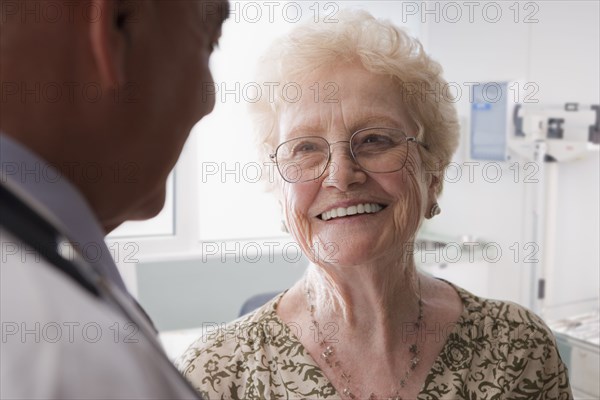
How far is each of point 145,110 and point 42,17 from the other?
0.08 m

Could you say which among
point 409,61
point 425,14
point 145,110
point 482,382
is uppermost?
point 425,14

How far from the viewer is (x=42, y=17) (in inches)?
13.8

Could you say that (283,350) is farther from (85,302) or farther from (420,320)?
(85,302)

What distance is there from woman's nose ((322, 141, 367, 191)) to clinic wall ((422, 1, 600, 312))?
1.93 m

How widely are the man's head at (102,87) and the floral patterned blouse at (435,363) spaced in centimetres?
77

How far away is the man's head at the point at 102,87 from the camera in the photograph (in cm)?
35

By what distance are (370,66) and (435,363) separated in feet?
2.04

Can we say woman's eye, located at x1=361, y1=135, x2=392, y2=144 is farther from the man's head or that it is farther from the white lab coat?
the white lab coat

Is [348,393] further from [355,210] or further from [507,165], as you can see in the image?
[507,165]

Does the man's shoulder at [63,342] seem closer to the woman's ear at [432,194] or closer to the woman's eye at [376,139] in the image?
the woman's eye at [376,139]

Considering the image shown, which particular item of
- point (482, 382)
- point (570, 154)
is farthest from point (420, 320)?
point (570, 154)

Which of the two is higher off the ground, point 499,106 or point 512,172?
point 499,106

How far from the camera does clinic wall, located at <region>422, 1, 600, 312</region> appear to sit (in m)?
2.67

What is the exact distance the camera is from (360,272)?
1185 mm
